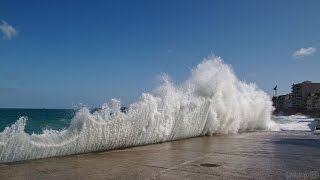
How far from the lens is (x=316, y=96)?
118m

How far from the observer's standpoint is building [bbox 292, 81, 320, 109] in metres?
127

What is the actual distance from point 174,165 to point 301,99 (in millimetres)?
128658

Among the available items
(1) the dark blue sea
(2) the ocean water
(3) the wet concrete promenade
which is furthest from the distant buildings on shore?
(3) the wet concrete promenade

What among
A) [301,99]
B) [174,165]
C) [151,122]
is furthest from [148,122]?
[301,99]

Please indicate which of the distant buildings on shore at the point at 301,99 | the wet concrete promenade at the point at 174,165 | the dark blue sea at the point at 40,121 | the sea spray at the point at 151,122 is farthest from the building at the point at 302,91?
the wet concrete promenade at the point at 174,165

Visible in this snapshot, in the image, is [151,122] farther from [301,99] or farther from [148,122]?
[301,99]

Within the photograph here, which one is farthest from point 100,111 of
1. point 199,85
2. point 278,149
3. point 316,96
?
point 316,96

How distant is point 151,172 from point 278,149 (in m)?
4.84

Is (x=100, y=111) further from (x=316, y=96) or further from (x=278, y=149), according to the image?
(x=316, y=96)

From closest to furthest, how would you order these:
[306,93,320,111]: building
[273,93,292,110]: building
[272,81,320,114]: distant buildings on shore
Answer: [306,93,320,111]: building → [272,81,320,114]: distant buildings on shore → [273,93,292,110]: building

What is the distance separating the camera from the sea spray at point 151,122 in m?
7.88

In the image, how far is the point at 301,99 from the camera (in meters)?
128

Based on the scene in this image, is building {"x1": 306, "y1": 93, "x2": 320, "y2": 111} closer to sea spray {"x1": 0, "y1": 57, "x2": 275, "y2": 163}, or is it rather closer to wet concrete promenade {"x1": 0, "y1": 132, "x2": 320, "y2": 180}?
sea spray {"x1": 0, "y1": 57, "x2": 275, "y2": 163}

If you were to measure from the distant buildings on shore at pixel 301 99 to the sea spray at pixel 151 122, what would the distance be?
333 ft
